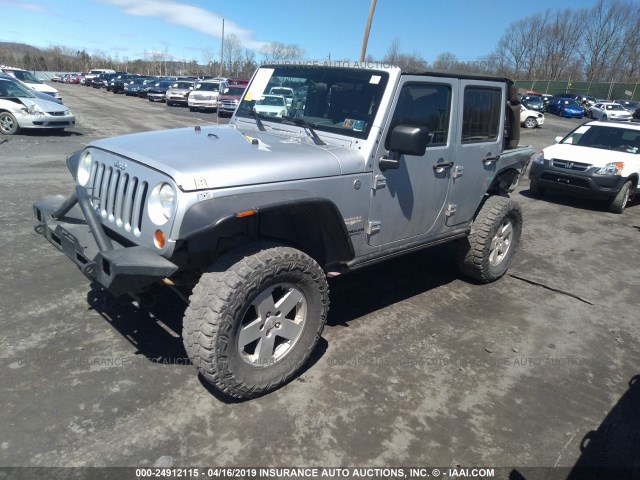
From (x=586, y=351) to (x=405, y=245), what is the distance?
5.98 ft

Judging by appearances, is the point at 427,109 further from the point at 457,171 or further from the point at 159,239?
the point at 159,239

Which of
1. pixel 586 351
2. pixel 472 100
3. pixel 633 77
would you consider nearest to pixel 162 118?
pixel 472 100

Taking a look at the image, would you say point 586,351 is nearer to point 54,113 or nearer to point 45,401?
point 45,401

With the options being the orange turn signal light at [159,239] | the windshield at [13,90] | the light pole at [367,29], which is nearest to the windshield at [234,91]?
the light pole at [367,29]

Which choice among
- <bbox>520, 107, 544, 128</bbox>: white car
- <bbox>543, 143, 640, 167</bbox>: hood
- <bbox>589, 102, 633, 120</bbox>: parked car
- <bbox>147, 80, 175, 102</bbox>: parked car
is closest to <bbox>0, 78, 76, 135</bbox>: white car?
<bbox>543, 143, 640, 167</bbox>: hood

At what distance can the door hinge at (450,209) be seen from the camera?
14.6ft

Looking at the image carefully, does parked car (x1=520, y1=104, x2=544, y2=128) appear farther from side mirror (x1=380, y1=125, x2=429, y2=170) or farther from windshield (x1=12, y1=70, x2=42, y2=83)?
side mirror (x1=380, y1=125, x2=429, y2=170)

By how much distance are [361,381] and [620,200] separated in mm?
8278

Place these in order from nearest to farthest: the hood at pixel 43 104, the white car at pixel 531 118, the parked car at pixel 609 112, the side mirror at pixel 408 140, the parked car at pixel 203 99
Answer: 1. the side mirror at pixel 408 140
2. the hood at pixel 43 104
3. the parked car at pixel 203 99
4. the white car at pixel 531 118
5. the parked car at pixel 609 112

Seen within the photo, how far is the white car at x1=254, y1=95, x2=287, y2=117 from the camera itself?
4.03 m

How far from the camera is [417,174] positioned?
3902 millimetres

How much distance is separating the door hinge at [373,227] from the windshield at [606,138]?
27.1ft

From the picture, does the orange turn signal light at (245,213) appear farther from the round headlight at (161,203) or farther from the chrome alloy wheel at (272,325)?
the chrome alloy wheel at (272,325)

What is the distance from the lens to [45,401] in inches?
114
